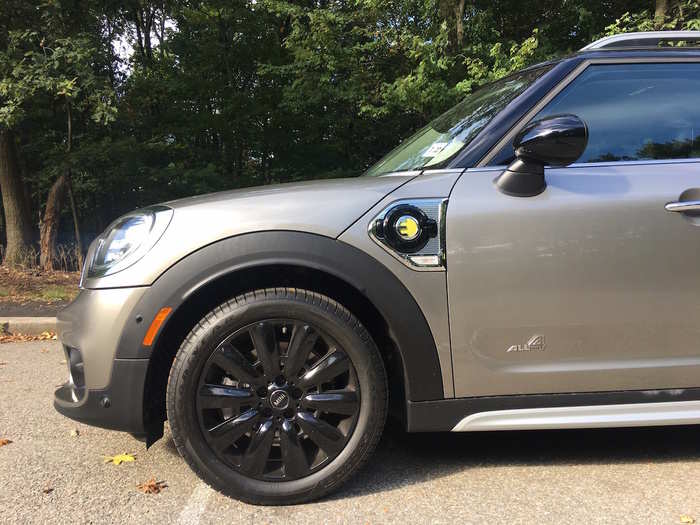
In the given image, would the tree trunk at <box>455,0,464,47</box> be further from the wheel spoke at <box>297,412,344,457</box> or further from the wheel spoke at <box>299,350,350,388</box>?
the wheel spoke at <box>297,412,344,457</box>

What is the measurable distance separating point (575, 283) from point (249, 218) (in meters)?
1.29

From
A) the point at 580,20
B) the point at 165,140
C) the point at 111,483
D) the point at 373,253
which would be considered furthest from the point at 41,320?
the point at 580,20

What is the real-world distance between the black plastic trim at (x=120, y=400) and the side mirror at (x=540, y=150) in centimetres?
160

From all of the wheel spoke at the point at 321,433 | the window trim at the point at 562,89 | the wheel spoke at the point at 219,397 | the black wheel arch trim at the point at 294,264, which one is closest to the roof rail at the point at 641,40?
the window trim at the point at 562,89

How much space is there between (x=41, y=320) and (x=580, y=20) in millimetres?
9345

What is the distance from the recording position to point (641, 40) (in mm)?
2574

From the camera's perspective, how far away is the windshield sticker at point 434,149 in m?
2.58

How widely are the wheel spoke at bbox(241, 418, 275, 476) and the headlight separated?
83 centimetres

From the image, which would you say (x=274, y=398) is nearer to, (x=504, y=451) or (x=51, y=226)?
(x=504, y=451)

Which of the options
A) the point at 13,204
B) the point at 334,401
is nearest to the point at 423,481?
the point at 334,401

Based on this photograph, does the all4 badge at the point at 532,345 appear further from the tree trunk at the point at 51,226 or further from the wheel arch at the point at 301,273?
the tree trunk at the point at 51,226

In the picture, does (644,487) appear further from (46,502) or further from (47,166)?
(47,166)

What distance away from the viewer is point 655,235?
7.22 ft

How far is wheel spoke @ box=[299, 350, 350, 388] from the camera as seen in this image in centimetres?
221
